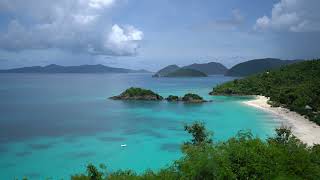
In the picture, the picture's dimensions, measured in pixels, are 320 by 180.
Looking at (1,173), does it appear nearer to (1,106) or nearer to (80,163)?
(80,163)

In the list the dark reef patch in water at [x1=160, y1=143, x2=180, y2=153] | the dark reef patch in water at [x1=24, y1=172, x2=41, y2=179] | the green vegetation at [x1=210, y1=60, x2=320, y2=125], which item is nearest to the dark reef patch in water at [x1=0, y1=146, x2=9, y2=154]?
the dark reef patch in water at [x1=24, y1=172, x2=41, y2=179]

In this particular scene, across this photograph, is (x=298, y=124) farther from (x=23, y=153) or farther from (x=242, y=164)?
(x=242, y=164)

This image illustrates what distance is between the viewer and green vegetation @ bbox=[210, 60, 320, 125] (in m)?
77.9

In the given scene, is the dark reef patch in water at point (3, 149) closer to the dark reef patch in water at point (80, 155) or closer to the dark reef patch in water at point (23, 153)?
the dark reef patch in water at point (23, 153)

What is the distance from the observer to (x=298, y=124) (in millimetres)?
62250

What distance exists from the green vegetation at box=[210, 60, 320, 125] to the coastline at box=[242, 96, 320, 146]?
2.36 metres

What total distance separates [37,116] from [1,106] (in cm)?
2273

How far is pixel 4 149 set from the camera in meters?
46.7

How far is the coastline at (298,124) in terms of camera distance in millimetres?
50344

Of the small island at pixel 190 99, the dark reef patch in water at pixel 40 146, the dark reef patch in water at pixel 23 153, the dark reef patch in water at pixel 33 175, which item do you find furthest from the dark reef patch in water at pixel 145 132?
the small island at pixel 190 99

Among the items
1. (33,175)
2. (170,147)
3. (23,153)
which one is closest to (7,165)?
(33,175)

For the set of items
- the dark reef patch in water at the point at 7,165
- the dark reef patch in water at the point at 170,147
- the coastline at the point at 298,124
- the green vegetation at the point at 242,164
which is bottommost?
the dark reef patch in water at the point at 7,165

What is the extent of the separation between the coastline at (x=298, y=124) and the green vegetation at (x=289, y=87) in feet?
7.74

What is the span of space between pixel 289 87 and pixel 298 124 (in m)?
34.3
